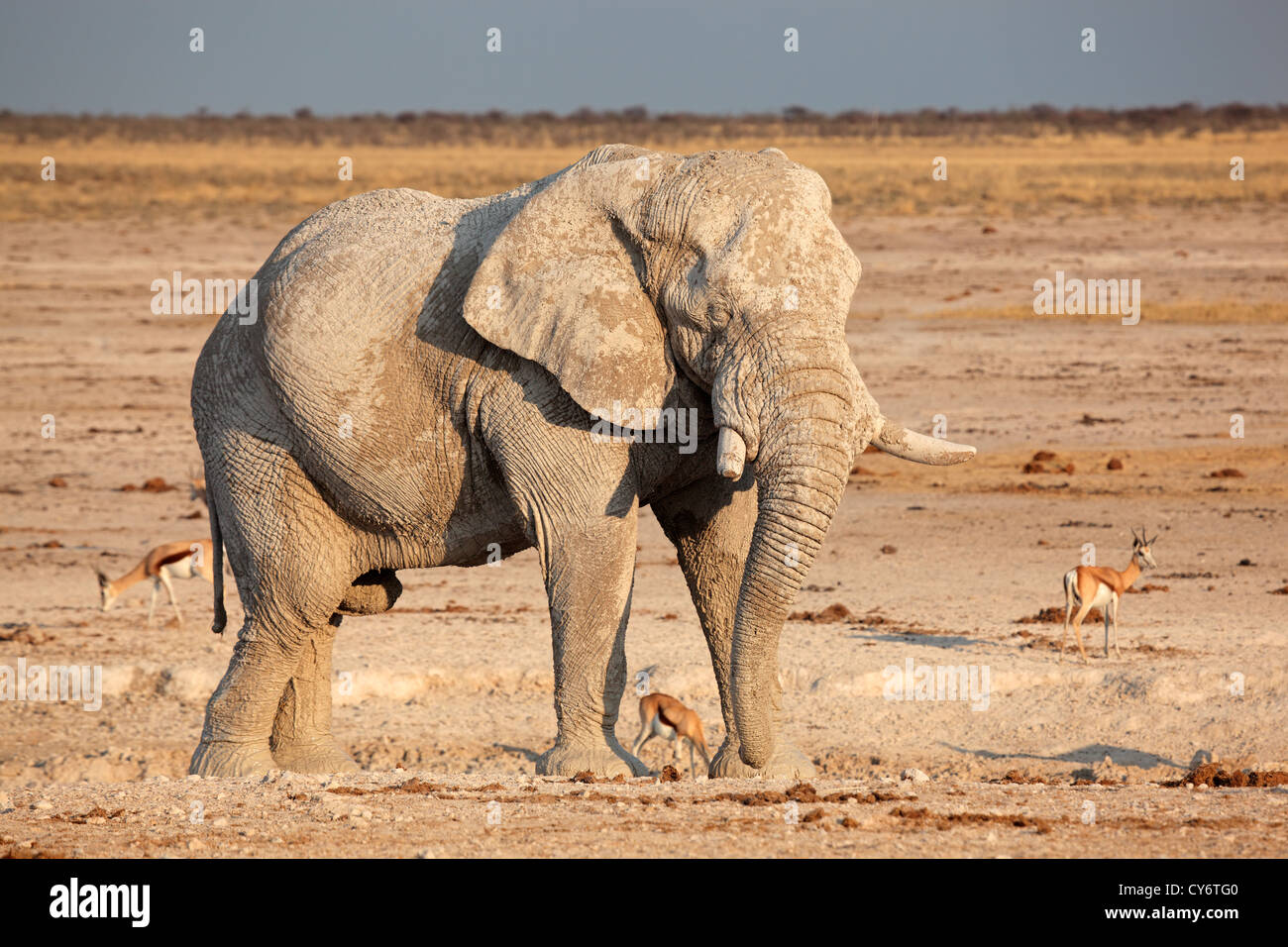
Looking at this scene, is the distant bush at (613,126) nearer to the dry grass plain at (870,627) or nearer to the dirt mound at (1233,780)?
the dry grass plain at (870,627)

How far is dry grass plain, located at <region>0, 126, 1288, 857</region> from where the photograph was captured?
6.27 meters

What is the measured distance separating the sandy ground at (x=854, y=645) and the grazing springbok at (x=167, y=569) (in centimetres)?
20

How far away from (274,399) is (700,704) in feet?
12.0

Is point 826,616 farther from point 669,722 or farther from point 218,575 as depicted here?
point 218,575

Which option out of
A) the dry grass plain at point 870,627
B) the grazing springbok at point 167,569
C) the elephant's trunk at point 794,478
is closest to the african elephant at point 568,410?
A: the elephant's trunk at point 794,478

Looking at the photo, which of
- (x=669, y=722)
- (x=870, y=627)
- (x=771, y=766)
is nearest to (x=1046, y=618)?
(x=870, y=627)

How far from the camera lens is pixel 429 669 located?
10.7m

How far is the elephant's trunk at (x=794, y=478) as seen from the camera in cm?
668

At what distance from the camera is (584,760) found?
7289 millimetres

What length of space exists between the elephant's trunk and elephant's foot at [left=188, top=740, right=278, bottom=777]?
99.4 inches

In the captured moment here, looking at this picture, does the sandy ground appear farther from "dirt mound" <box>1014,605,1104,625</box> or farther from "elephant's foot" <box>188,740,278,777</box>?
"elephant's foot" <box>188,740,278,777</box>

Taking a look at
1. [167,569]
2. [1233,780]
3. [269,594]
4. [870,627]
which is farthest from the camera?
[167,569]

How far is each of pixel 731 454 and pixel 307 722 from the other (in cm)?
288

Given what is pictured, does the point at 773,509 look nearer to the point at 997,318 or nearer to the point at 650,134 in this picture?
the point at 997,318
